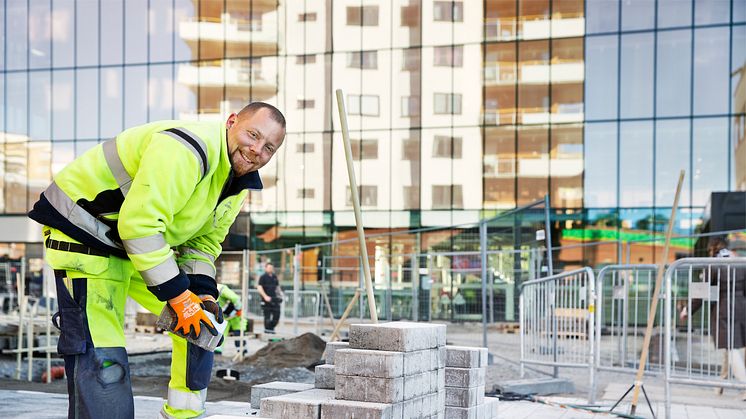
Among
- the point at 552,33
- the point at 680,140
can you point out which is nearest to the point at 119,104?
the point at 552,33

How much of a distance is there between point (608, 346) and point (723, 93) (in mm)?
19291

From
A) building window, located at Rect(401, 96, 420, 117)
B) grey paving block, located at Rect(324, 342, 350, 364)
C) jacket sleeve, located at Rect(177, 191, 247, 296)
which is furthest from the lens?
building window, located at Rect(401, 96, 420, 117)

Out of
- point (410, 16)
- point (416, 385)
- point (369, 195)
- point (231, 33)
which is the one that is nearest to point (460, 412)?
point (416, 385)

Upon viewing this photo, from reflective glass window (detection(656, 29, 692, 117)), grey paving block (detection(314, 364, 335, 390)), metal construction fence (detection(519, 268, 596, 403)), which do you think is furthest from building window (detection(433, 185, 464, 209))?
grey paving block (detection(314, 364, 335, 390))

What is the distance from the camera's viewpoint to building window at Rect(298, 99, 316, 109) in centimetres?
3238

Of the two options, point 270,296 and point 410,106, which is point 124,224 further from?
point 410,106

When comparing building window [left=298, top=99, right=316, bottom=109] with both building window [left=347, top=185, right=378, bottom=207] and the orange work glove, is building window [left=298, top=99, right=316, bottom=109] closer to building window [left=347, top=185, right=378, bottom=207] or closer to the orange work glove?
building window [left=347, top=185, right=378, bottom=207]

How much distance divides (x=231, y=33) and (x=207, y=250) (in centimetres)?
3082

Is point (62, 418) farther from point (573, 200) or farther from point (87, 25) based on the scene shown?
point (87, 25)

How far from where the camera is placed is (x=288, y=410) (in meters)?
4.39

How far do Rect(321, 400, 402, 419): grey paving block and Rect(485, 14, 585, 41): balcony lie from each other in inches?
1057

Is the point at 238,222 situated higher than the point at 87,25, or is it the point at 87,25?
the point at 87,25

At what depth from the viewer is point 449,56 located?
102 feet

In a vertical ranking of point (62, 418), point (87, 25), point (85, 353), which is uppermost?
point (87, 25)
